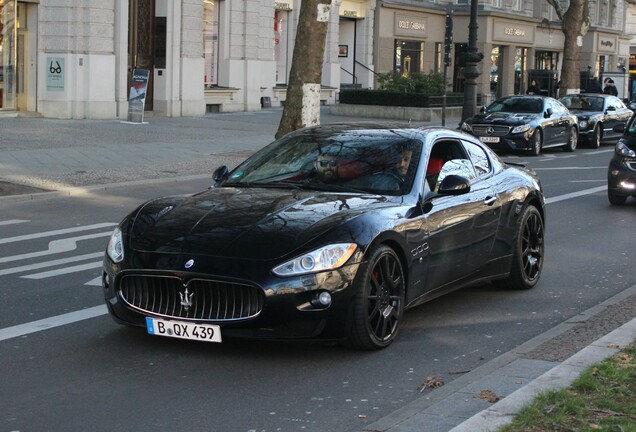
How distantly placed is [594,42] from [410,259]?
215 feet

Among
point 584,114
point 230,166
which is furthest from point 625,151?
point 584,114

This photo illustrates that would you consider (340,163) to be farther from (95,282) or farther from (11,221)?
(11,221)

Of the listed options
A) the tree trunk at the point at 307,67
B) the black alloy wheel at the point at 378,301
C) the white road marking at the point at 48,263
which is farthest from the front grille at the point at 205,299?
the tree trunk at the point at 307,67

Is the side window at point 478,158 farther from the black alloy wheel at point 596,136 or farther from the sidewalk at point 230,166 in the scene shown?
the black alloy wheel at point 596,136

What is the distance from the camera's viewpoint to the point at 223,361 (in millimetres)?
6965

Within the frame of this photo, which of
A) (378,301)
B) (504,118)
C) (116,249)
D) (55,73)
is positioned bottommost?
(378,301)

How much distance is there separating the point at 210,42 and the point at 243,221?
31928 mm

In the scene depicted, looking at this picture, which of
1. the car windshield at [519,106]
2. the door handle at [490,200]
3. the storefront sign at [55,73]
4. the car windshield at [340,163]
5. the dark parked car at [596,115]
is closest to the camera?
the car windshield at [340,163]

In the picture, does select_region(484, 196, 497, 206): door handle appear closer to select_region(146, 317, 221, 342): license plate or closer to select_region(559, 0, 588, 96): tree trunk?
select_region(146, 317, 221, 342): license plate

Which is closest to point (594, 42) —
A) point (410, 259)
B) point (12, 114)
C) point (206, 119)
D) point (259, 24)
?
point (259, 24)

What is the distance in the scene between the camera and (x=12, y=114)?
3008cm

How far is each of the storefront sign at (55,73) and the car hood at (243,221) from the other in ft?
77.5

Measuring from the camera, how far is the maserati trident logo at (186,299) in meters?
6.81

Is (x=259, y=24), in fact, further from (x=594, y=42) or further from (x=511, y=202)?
(x=594, y=42)
